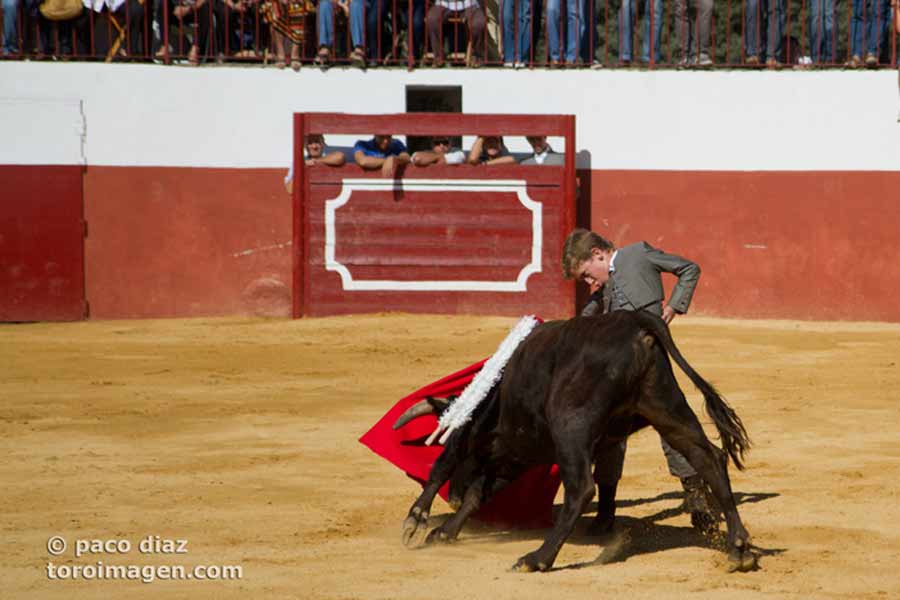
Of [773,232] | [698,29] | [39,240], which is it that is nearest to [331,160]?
[39,240]

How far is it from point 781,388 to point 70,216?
18.6 ft

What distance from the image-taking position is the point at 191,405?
771 centimetres

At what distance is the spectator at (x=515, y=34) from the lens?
11.4 meters

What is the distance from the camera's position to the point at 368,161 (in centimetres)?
1109

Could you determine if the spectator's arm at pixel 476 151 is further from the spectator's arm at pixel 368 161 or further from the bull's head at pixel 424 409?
the bull's head at pixel 424 409

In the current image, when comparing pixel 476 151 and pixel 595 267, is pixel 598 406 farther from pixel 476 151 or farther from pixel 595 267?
pixel 476 151

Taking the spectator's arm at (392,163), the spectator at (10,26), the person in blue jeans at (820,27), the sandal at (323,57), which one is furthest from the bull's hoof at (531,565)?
the spectator at (10,26)

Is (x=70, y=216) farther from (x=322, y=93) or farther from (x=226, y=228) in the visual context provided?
(x=322, y=93)

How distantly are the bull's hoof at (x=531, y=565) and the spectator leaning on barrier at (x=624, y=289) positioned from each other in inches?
26.5

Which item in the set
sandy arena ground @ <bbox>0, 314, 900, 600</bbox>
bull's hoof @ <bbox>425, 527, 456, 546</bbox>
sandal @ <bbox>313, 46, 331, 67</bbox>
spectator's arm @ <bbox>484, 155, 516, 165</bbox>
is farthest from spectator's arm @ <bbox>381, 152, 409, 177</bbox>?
bull's hoof @ <bbox>425, 527, 456, 546</bbox>

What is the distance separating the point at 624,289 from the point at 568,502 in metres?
1.04

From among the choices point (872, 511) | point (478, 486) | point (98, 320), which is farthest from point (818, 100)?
point (478, 486)

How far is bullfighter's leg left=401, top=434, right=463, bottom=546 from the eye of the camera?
481 centimetres

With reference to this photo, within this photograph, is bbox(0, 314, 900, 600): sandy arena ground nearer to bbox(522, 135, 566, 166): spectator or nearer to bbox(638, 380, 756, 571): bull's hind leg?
bbox(638, 380, 756, 571): bull's hind leg
